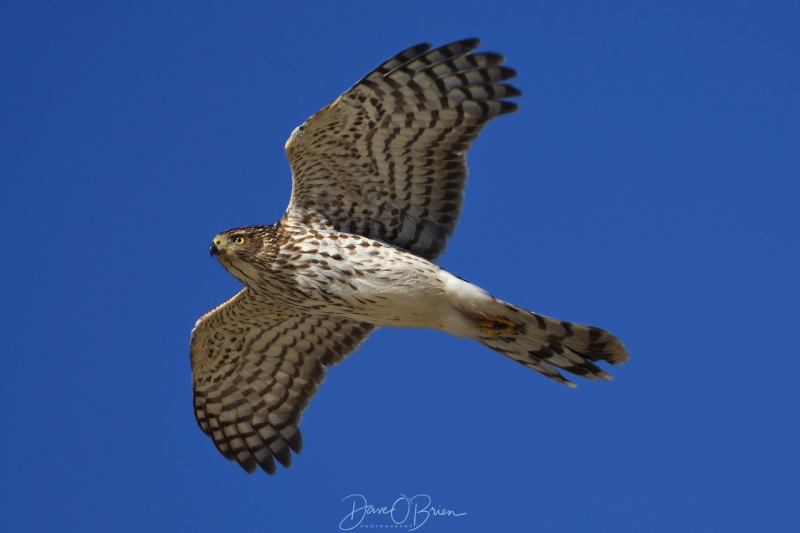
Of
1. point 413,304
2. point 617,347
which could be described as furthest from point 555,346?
point 413,304

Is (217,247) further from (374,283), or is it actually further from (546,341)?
(546,341)

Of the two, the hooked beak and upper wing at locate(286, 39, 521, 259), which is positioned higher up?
upper wing at locate(286, 39, 521, 259)

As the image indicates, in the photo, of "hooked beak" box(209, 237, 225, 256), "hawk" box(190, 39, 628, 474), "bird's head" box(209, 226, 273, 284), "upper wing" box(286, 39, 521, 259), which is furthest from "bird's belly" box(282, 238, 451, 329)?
"hooked beak" box(209, 237, 225, 256)

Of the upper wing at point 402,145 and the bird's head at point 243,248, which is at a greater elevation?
the upper wing at point 402,145

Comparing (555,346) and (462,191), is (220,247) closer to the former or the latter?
(462,191)

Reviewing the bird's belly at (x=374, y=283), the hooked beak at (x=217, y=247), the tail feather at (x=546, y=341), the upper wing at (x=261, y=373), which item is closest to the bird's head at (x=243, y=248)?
the hooked beak at (x=217, y=247)

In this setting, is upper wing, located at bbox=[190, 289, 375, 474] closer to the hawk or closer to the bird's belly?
the hawk

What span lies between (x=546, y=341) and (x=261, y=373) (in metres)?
2.87

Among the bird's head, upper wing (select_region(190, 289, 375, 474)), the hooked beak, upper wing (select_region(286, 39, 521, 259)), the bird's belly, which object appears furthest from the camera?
upper wing (select_region(190, 289, 375, 474))

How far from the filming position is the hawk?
8.93 m

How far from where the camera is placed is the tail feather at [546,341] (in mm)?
9031

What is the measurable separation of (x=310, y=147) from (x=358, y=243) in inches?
31.7

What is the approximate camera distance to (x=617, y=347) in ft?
29.5

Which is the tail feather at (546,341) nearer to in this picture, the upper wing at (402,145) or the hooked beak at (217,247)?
the upper wing at (402,145)
